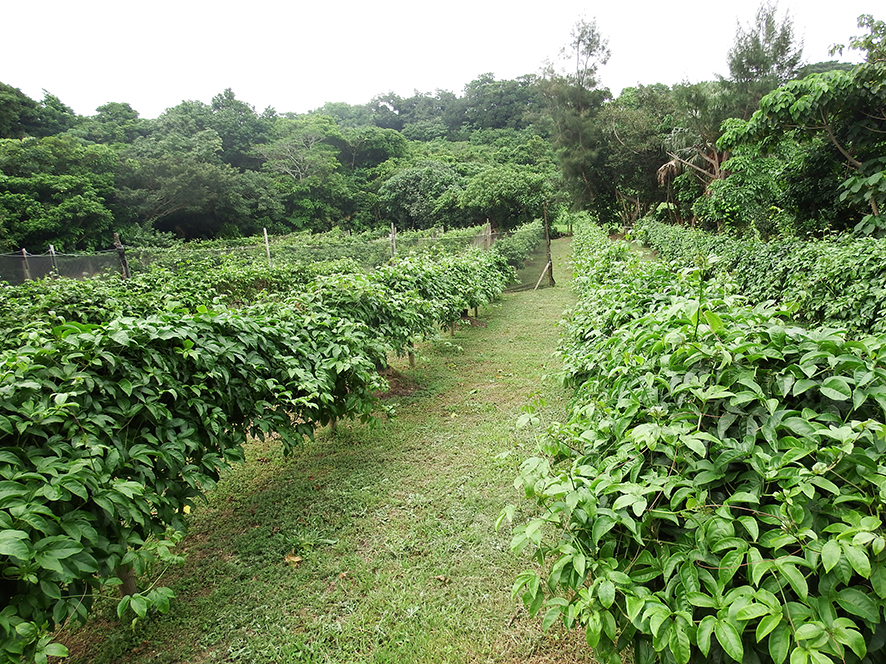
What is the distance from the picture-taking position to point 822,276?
5.34m

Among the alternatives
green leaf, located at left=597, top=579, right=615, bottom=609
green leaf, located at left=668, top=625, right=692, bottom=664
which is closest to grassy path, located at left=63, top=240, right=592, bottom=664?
green leaf, located at left=597, top=579, right=615, bottom=609

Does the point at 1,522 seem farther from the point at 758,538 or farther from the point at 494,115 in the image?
the point at 494,115

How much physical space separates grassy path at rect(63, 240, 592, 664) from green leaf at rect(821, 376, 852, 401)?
113 cm

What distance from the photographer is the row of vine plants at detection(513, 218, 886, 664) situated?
3.37 ft

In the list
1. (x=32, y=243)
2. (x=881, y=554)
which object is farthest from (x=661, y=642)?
(x=32, y=243)

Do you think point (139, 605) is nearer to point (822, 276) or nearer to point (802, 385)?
point (802, 385)

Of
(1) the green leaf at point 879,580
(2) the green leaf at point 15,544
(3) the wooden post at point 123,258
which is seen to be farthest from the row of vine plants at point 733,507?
(3) the wooden post at point 123,258

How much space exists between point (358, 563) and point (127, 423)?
1.36 meters

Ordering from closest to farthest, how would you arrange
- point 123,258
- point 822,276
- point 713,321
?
point 713,321 < point 822,276 < point 123,258

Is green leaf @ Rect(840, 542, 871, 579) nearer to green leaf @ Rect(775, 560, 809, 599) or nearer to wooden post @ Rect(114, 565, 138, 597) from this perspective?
green leaf @ Rect(775, 560, 809, 599)

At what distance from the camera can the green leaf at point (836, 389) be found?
120cm

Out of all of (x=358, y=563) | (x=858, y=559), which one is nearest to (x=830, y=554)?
(x=858, y=559)

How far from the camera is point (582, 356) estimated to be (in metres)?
2.68

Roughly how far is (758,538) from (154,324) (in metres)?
2.58
